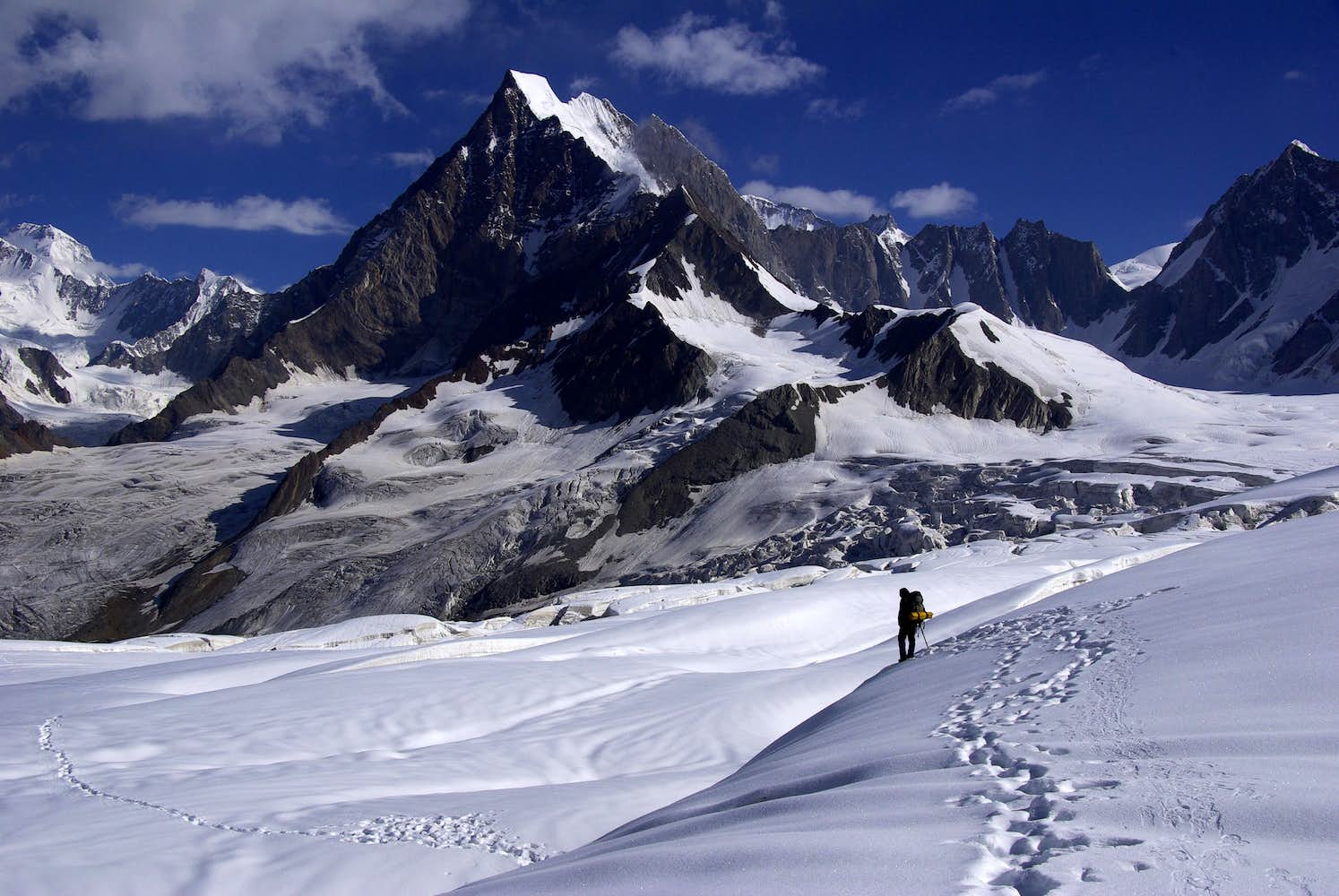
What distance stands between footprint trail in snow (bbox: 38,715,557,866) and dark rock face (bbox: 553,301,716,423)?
107m

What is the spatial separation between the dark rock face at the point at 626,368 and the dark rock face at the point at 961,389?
80.2ft

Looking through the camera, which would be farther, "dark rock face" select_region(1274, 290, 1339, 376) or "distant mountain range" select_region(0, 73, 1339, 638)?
"dark rock face" select_region(1274, 290, 1339, 376)

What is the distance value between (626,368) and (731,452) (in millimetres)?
31094

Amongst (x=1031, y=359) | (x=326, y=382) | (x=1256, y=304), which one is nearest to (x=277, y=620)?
(x=1031, y=359)

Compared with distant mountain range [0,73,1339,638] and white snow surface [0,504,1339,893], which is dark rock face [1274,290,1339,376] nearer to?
distant mountain range [0,73,1339,638]

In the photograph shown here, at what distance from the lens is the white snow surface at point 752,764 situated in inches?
204

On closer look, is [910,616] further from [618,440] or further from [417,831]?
[618,440]

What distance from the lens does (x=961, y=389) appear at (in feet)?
355

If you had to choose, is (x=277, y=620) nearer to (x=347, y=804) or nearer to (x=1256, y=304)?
(x=347, y=804)

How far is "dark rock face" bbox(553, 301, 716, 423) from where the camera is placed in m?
120

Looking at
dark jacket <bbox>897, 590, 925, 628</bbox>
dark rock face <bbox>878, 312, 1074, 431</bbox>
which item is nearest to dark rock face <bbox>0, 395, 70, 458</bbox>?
dark rock face <bbox>878, 312, 1074, 431</bbox>

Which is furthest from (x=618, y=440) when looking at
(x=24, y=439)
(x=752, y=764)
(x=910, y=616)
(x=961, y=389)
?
(x=752, y=764)

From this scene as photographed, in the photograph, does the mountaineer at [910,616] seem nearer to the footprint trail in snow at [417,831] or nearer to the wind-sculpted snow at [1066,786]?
the wind-sculpted snow at [1066,786]

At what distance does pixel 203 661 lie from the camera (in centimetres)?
2636
